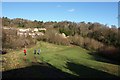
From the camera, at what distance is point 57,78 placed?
33.6 feet

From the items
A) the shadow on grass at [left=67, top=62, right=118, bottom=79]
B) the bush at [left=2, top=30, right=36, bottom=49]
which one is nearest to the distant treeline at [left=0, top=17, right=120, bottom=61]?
the bush at [left=2, top=30, right=36, bottom=49]

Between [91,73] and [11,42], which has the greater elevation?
[11,42]

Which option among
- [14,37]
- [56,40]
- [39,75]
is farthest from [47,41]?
[39,75]

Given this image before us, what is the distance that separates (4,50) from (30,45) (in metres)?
5.35

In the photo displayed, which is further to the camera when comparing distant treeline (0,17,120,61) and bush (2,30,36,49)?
distant treeline (0,17,120,61)

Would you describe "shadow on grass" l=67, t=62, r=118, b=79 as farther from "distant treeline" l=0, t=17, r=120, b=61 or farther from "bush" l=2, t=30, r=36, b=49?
"bush" l=2, t=30, r=36, b=49

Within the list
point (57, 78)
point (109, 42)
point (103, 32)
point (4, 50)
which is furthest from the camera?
point (103, 32)

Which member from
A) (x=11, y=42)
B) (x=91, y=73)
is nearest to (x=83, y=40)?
(x=11, y=42)

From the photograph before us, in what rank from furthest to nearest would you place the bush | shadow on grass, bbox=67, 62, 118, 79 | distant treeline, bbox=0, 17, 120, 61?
distant treeline, bbox=0, 17, 120, 61, the bush, shadow on grass, bbox=67, 62, 118, 79

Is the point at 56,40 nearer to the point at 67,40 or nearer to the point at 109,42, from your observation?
the point at 67,40

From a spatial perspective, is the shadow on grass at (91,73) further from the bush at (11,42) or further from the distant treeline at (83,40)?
the bush at (11,42)

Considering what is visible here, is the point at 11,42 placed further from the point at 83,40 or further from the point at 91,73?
the point at 83,40

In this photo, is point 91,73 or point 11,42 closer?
point 91,73

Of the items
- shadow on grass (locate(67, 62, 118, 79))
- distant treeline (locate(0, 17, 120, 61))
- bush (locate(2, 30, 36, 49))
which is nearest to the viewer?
shadow on grass (locate(67, 62, 118, 79))
